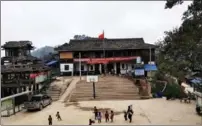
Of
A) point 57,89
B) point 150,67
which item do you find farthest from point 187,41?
point 150,67

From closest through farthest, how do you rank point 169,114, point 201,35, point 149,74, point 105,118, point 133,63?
point 201,35 → point 105,118 → point 169,114 → point 149,74 → point 133,63

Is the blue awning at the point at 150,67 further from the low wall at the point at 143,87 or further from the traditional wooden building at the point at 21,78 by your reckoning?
the traditional wooden building at the point at 21,78

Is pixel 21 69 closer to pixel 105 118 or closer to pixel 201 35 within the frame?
pixel 105 118

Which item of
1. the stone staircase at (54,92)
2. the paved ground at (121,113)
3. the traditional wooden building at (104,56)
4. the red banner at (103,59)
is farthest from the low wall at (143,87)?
the traditional wooden building at (104,56)

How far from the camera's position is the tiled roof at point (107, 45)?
2212 inches

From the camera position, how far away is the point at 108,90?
140ft

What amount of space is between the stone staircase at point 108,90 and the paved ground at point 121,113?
2.45 meters

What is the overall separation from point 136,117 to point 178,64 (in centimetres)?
785

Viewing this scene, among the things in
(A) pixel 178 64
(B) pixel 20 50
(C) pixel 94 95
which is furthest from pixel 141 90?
(B) pixel 20 50

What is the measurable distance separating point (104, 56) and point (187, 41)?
117ft

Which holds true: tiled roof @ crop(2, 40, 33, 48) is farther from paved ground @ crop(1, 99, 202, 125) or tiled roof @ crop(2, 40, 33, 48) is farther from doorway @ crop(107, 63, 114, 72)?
paved ground @ crop(1, 99, 202, 125)

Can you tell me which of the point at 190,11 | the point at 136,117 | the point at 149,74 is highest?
the point at 190,11

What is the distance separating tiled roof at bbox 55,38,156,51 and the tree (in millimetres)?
32537

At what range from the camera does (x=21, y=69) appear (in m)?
41.7
